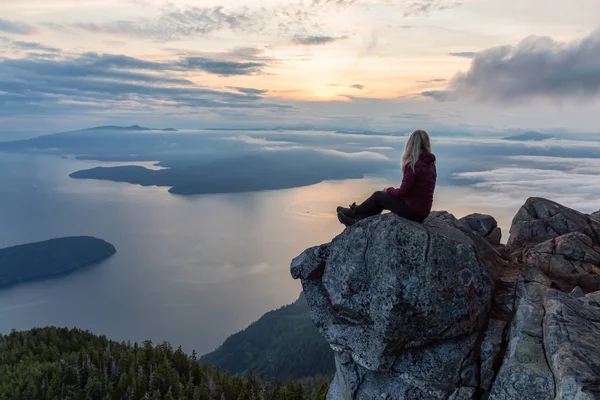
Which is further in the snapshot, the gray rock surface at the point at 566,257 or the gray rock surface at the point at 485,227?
the gray rock surface at the point at 485,227

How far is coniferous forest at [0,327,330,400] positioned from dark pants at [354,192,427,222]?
19435mm

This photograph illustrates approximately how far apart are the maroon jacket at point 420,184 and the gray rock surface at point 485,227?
618 centimetres

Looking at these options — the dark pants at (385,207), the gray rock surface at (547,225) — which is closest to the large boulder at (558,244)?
the gray rock surface at (547,225)

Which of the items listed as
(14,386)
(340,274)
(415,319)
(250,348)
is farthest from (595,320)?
(250,348)

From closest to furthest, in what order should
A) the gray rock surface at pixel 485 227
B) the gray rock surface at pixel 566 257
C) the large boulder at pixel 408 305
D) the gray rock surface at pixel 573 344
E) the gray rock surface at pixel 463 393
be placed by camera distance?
1. the gray rock surface at pixel 573 344
2. the gray rock surface at pixel 463 393
3. the large boulder at pixel 408 305
4. the gray rock surface at pixel 566 257
5. the gray rock surface at pixel 485 227

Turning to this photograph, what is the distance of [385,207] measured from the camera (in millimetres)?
13320

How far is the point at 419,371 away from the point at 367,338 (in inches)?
67.7

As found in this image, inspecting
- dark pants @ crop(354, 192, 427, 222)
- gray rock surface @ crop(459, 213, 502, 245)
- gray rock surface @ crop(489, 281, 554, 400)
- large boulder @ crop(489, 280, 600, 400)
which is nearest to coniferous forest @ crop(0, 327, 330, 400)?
gray rock surface @ crop(459, 213, 502, 245)

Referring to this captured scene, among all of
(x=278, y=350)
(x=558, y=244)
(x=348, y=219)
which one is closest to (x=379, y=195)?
(x=348, y=219)

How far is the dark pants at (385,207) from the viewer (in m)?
12.7

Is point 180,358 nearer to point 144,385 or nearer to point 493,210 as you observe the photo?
point 144,385

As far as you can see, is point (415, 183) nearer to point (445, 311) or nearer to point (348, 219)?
point (348, 219)

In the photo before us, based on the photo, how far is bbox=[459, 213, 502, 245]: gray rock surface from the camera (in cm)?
1777

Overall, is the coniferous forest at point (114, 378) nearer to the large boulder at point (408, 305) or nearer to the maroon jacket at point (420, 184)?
the large boulder at point (408, 305)
